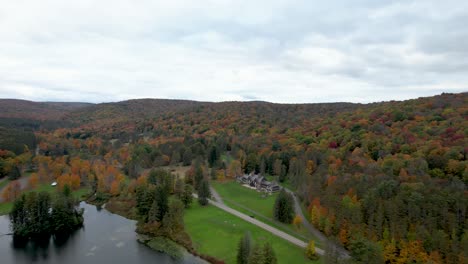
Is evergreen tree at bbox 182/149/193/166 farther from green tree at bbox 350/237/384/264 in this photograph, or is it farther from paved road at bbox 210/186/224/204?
green tree at bbox 350/237/384/264

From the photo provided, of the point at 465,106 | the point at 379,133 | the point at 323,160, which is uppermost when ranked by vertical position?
the point at 465,106

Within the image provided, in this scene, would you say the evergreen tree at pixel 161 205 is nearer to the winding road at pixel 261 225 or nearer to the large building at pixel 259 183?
the winding road at pixel 261 225

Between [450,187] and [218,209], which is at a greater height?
[450,187]

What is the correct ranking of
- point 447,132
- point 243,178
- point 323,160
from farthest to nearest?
point 243,178
point 323,160
point 447,132

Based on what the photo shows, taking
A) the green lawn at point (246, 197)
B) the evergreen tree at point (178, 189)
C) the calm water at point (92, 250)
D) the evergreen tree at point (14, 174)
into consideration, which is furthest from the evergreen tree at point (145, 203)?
the evergreen tree at point (14, 174)

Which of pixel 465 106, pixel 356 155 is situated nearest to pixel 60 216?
pixel 356 155

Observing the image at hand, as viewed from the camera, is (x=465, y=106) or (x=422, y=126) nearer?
(x=422, y=126)

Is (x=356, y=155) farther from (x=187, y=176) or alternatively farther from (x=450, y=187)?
(x=187, y=176)

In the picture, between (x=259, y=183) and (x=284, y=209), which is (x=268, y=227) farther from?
(x=259, y=183)

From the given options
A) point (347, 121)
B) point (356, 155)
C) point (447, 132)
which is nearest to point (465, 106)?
point (447, 132)

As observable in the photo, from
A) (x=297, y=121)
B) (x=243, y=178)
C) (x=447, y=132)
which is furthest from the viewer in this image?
(x=297, y=121)
